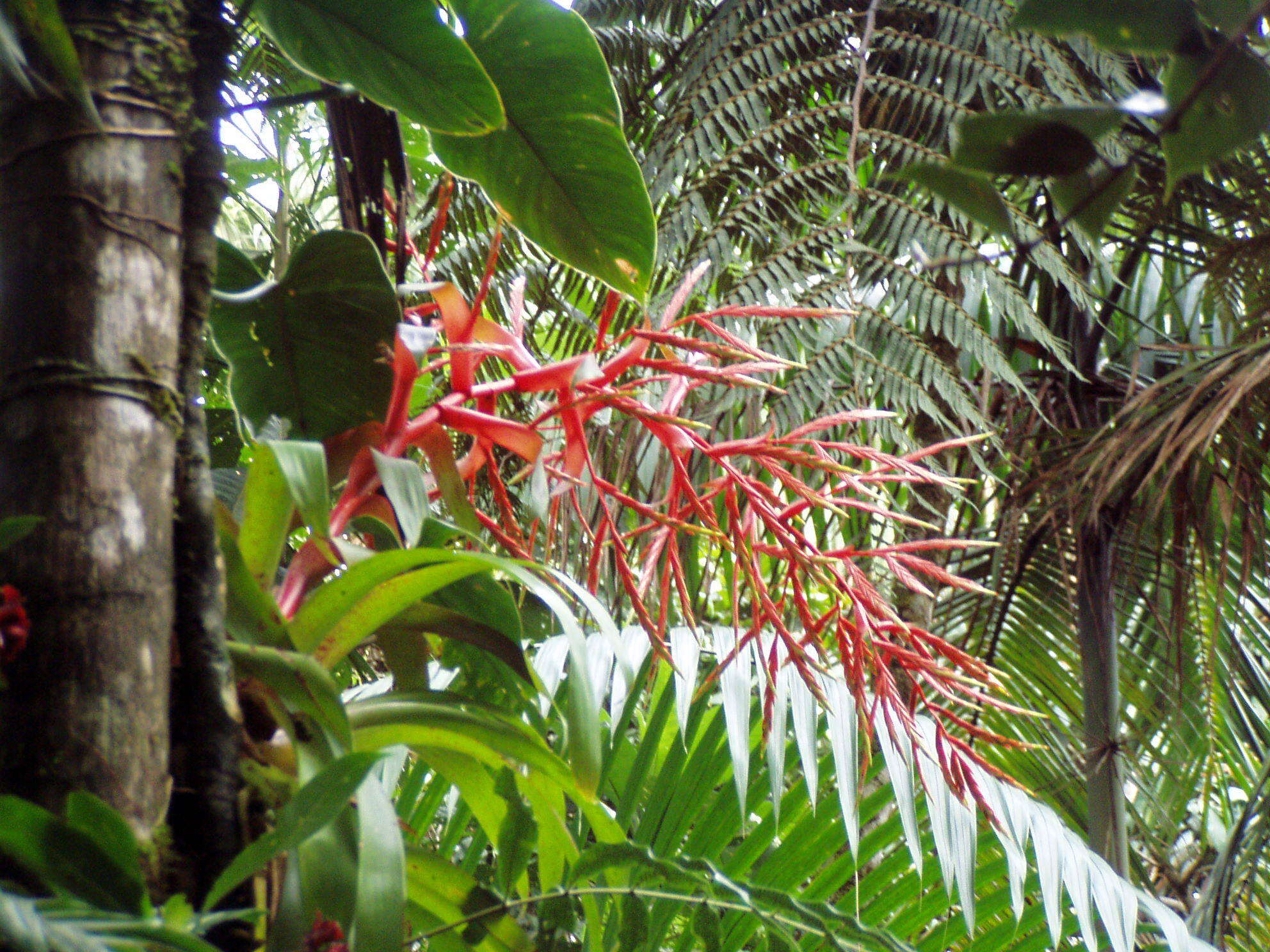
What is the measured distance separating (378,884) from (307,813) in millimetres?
66

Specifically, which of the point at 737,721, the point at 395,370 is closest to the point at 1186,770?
the point at 737,721

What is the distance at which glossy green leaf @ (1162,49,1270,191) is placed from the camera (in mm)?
183

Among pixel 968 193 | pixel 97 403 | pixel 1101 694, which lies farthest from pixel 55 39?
pixel 1101 694

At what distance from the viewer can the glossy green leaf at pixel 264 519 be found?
459mm

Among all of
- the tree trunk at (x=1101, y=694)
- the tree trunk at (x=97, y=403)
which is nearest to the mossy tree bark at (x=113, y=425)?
the tree trunk at (x=97, y=403)

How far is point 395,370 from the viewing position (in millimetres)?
485

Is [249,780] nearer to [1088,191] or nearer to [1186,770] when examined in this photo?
[1088,191]

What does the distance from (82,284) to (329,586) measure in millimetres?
170

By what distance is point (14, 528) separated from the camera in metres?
0.30

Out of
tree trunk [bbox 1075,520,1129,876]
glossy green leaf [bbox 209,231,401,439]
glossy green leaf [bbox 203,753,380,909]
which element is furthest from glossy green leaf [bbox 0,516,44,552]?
tree trunk [bbox 1075,520,1129,876]

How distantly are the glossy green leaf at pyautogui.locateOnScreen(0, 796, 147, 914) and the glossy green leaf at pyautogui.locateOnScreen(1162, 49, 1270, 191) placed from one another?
35 cm

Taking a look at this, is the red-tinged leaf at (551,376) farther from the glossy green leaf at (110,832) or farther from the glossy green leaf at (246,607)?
the glossy green leaf at (110,832)

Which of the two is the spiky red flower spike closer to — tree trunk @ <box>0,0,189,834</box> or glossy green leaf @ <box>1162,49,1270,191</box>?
tree trunk @ <box>0,0,189,834</box>

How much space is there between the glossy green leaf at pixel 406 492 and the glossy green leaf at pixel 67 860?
0.57 feet
